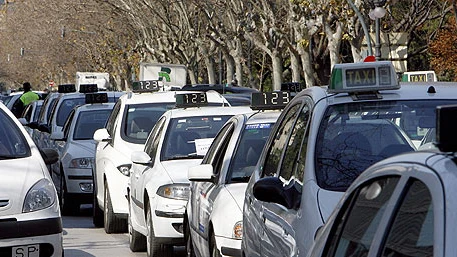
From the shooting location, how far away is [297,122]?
673 centimetres

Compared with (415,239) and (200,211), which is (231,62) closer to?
(200,211)

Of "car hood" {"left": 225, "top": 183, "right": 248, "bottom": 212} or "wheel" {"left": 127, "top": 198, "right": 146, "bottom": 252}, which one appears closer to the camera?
"car hood" {"left": 225, "top": 183, "right": 248, "bottom": 212}

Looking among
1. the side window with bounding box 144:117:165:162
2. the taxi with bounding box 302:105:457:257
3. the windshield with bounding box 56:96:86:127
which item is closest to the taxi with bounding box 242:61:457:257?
the taxi with bounding box 302:105:457:257

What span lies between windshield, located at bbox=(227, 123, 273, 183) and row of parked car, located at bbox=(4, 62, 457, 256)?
0.04 feet

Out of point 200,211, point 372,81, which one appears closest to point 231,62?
point 200,211

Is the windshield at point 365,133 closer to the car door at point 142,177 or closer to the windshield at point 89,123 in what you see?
the car door at point 142,177

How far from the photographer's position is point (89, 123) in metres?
18.6

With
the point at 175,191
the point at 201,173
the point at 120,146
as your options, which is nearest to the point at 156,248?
the point at 175,191

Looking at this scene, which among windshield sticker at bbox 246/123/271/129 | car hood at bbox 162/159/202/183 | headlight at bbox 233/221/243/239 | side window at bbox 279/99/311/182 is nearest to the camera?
side window at bbox 279/99/311/182

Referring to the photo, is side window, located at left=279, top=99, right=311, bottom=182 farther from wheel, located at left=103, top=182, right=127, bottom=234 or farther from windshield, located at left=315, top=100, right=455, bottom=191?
wheel, located at left=103, top=182, right=127, bottom=234

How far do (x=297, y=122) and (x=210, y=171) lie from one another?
7.39 feet

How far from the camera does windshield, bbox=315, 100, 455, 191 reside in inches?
240

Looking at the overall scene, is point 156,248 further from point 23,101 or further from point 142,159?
point 23,101

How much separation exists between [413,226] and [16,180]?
19.5 feet
